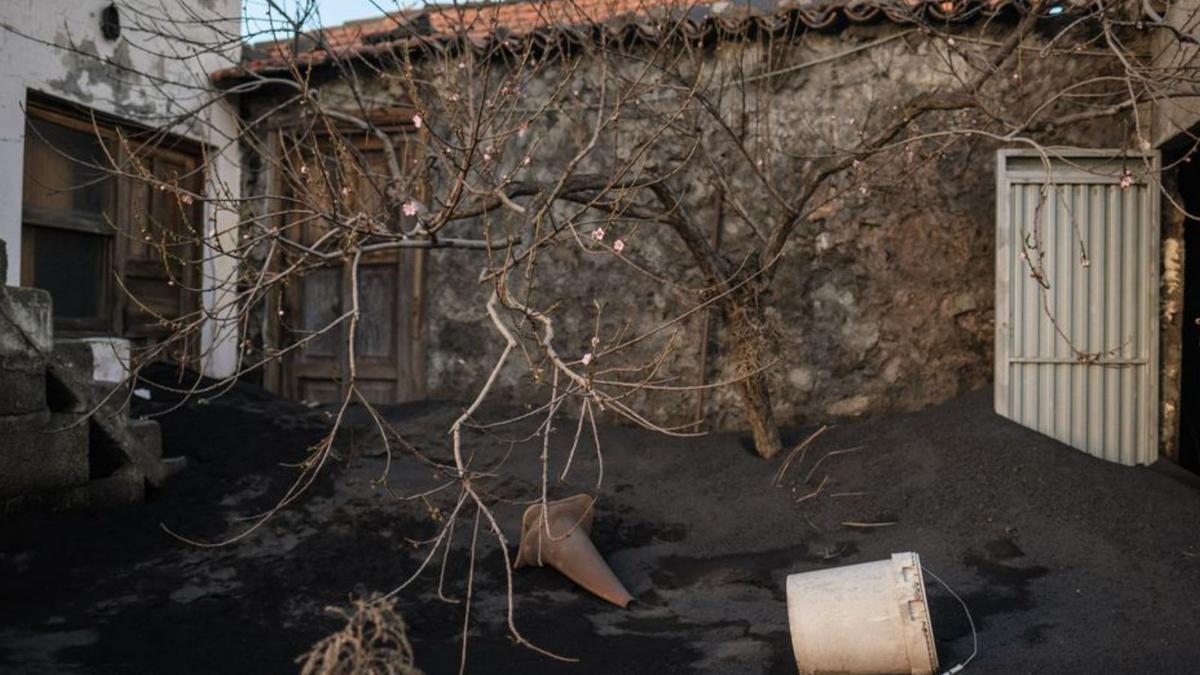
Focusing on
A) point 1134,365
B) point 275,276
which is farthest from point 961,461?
point 275,276

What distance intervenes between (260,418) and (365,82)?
2.80 m

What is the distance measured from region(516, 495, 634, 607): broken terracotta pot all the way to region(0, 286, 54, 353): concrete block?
2.79 m

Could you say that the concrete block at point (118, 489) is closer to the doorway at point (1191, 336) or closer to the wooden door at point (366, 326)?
the wooden door at point (366, 326)

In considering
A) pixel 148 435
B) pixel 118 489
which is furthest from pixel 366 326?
pixel 118 489

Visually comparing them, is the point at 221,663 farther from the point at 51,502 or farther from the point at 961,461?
the point at 961,461

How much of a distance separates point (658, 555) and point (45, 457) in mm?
3281

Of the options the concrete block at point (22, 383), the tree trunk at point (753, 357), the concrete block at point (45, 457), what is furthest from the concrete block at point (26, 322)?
the tree trunk at point (753, 357)

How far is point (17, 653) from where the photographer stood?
4211 millimetres

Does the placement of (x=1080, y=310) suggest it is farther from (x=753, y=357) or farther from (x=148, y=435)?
(x=148, y=435)

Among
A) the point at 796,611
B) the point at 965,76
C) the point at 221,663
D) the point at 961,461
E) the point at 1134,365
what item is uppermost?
the point at 965,76

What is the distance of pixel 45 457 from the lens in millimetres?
5594

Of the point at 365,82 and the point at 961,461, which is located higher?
the point at 365,82

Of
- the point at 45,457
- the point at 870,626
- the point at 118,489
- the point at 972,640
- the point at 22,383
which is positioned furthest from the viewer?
the point at 118,489

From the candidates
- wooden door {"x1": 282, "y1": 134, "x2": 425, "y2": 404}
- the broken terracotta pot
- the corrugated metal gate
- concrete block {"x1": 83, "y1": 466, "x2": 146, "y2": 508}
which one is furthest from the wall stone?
concrete block {"x1": 83, "y1": 466, "x2": 146, "y2": 508}
